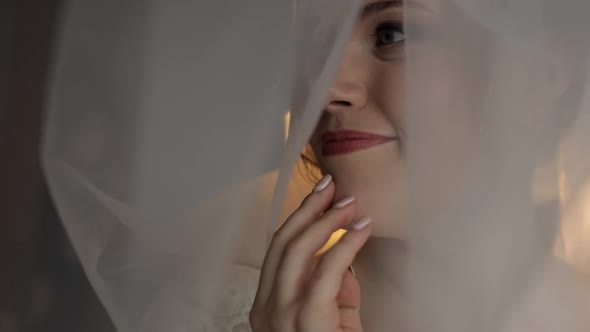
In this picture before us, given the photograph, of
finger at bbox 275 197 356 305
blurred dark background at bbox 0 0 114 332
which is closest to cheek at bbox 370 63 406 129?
finger at bbox 275 197 356 305

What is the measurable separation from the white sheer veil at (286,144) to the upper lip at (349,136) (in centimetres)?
7

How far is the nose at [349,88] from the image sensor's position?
610 millimetres

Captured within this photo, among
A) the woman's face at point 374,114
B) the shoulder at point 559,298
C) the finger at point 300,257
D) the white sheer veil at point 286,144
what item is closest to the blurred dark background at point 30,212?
the white sheer veil at point 286,144

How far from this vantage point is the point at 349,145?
637mm

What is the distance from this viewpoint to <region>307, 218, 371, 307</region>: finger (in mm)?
598

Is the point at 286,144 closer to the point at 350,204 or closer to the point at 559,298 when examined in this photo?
A: the point at 350,204

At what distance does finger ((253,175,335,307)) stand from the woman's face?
21 mm

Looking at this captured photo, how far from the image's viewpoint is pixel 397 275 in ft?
2.28

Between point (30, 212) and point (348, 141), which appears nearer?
point (348, 141)

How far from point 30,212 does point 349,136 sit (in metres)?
0.42

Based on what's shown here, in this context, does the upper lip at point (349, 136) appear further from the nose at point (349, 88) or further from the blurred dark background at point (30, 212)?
the blurred dark background at point (30, 212)

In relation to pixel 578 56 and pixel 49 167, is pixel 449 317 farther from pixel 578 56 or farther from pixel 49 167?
pixel 49 167

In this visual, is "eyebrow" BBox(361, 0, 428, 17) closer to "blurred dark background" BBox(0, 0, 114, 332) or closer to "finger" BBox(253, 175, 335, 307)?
"finger" BBox(253, 175, 335, 307)

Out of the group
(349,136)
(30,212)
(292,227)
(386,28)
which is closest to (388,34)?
(386,28)
